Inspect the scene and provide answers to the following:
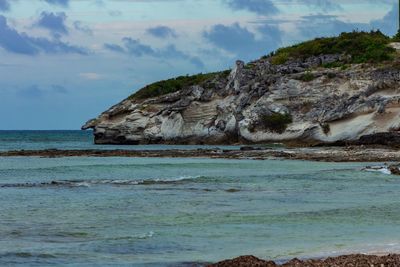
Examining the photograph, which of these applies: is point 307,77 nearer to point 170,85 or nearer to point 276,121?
point 276,121

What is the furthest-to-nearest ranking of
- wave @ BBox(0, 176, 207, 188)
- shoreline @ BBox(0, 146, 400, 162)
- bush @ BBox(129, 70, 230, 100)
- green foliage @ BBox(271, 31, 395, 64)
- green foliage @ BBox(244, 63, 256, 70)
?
bush @ BBox(129, 70, 230, 100) → green foliage @ BBox(244, 63, 256, 70) → green foliage @ BBox(271, 31, 395, 64) → shoreline @ BBox(0, 146, 400, 162) → wave @ BBox(0, 176, 207, 188)

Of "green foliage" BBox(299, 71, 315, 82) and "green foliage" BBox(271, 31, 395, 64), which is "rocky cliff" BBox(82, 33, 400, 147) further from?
"green foliage" BBox(271, 31, 395, 64)

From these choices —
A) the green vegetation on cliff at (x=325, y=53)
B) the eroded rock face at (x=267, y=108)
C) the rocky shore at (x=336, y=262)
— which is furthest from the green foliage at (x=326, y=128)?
the rocky shore at (x=336, y=262)

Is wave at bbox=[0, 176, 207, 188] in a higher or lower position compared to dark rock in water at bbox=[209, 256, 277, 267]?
higher

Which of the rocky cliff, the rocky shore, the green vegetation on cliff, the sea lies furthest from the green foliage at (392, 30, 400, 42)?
the rocky shore

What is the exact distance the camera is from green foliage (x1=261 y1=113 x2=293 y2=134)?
231 feet

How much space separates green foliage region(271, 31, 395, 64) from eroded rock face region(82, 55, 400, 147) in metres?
1.84

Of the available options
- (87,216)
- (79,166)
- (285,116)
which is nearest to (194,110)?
(285,116)

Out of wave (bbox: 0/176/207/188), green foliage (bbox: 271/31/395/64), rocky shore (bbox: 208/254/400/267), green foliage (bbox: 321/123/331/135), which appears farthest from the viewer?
green foliage (bbox: 271/31/395/64)

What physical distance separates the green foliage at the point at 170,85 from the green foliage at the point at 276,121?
49.6 feet

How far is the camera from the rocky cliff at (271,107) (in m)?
64.2

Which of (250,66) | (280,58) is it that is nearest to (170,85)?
(250,66)

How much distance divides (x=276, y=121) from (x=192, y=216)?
4914cm

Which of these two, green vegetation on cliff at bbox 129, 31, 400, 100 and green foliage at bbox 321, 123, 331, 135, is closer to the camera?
green foliage at bbox 321, 123, 331, 135
